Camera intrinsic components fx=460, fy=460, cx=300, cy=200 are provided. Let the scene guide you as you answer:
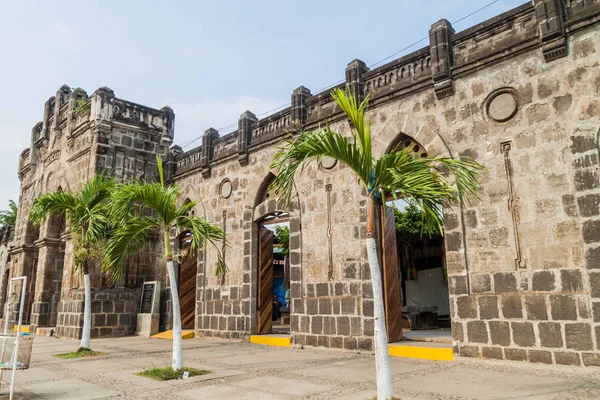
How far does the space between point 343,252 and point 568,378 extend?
14.9 feet

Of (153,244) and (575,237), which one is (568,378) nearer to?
(575,237)

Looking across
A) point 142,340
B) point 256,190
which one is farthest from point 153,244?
point 256,190

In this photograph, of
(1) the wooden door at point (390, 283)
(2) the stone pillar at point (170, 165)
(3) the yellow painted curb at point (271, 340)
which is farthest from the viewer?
(2) the stone pillar at point (170, 165)

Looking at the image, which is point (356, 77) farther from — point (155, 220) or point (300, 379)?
point (300, 379)

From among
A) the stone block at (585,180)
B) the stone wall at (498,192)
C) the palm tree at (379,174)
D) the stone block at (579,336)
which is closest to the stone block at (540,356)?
the stone wall at (498,192)

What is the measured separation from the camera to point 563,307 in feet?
20.7

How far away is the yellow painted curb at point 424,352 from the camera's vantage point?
7.40m

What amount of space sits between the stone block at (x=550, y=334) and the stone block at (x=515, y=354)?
0.32 meters

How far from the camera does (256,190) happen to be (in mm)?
11711

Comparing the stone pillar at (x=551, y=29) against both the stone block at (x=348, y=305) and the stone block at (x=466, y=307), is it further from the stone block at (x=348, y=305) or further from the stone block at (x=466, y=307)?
the stone block at (x=348, y=305)

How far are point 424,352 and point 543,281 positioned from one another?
89.3 inches

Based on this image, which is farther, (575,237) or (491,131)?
(491,131)

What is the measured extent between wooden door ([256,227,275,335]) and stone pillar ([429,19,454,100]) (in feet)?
18.2

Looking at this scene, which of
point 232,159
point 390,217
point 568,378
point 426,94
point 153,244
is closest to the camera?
point 568,378
